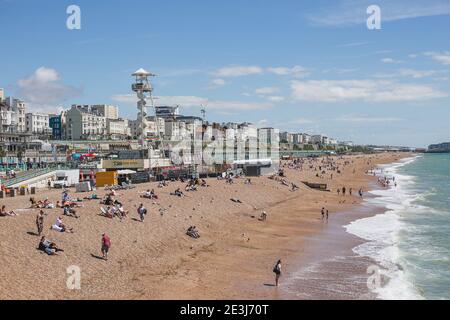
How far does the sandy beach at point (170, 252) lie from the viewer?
58.0 feet

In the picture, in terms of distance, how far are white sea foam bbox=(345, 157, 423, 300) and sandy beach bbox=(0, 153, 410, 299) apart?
121cm

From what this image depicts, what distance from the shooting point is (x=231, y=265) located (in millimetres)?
22547

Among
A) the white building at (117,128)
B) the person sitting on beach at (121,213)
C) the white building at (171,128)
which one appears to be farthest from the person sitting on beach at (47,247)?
the white building at (171,128)

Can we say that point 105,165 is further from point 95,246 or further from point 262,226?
point 95,246

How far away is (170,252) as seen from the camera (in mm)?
23688

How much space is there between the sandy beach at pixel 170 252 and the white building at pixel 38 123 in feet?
378

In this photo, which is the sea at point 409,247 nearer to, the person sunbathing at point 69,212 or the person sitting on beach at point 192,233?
the person sitting on beach at point 192,233

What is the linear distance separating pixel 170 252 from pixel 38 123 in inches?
5308

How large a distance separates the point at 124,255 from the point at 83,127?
424ft

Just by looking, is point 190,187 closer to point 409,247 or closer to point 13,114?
point 409,247

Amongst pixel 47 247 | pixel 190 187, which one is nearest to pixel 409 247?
pixel 190 187

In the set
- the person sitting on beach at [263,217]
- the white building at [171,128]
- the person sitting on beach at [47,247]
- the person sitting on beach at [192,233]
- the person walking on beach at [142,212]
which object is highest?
the white building at [171,128]

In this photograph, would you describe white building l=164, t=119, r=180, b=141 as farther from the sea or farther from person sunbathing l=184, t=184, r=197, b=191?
person sunbathing l=184, t=184, r=197, b=191

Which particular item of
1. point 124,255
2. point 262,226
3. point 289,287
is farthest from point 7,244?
point 262,226
